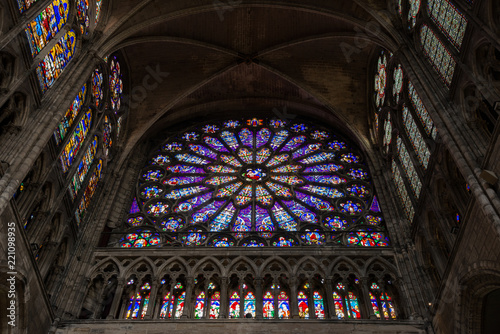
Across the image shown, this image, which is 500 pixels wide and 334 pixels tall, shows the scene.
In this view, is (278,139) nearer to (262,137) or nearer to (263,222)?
(262,137)

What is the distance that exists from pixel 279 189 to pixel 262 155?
6.36 feet

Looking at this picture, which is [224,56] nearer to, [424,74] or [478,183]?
[424,74]

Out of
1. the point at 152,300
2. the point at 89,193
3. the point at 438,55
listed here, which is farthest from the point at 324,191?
the point at 89,193

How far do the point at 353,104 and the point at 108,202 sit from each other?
317 inches

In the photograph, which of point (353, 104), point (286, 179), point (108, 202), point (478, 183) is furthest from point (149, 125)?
point (478, 183)

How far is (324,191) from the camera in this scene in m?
13.4

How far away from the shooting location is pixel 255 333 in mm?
8852

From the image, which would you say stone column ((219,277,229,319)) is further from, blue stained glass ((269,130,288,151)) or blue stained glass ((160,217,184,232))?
blue stained glass ((269,130,288,151))

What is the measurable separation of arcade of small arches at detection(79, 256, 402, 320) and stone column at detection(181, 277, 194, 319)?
0.8 inches

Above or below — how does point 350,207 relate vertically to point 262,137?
below

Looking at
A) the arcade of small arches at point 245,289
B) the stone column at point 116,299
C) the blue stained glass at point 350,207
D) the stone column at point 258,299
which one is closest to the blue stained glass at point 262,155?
the blue stained glass at point 350,207

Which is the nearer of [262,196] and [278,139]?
[262,196]

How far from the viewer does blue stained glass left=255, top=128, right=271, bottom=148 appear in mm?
15852

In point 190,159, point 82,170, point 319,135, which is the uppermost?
point 319,135
